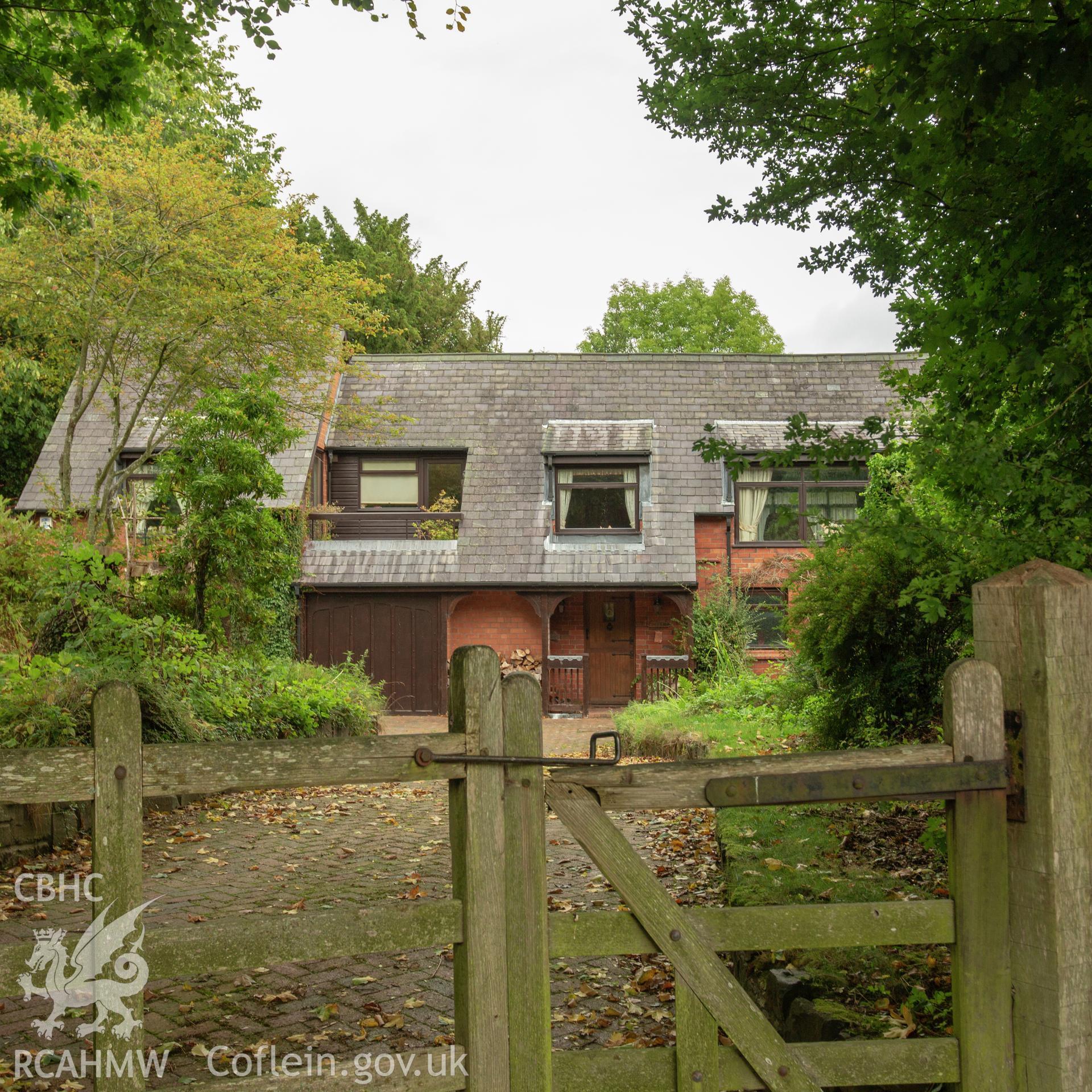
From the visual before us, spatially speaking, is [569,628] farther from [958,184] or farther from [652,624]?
[958,184]

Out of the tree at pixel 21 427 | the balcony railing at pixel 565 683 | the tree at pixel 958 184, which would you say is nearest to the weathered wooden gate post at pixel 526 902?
the tree at pixel 958 184

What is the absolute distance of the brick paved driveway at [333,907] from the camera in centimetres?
442

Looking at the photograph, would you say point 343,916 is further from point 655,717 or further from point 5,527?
point 655,717

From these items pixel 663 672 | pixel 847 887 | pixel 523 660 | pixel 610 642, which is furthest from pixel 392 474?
pixel 847 887

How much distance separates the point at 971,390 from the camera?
5.11 m

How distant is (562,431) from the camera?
22.3m

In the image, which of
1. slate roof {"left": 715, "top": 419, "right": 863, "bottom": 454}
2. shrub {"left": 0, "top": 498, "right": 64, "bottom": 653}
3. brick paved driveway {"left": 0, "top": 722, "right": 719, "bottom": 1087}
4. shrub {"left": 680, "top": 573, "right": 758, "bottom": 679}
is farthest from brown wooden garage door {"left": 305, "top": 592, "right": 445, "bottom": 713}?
brick paved driveway {"left": 0, "top": 722, "right": 719, "bottom": 1087}

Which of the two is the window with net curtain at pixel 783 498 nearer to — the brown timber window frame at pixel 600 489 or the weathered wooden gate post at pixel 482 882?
the brown timber window frame at pixel 600 489

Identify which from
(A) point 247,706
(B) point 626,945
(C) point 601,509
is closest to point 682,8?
(B) point 626,945

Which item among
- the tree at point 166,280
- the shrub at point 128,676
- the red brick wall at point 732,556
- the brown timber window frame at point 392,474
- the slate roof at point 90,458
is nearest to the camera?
the shrub at point 128,676

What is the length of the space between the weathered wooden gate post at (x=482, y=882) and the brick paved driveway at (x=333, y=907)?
1.36 feet

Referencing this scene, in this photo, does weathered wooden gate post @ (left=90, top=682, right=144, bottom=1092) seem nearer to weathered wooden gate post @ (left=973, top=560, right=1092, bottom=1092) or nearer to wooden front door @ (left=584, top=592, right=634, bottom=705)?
weathered wooden gate post @ (left=973, top=560, right=1092, bottom=1092)

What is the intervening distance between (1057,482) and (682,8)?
10.7 ft

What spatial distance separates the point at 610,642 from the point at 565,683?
166 centimetres
